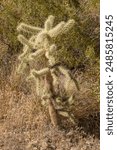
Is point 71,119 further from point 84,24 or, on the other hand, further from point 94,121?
point 84,24

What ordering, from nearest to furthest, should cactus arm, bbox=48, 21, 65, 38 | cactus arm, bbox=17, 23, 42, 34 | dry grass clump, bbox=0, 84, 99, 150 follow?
cactus arm, bbox=48, 21, 65, 38 < cactus arm, bbox=17, 23, 42, 34 < dry grass clump, bbox=0, 84, 99, 150

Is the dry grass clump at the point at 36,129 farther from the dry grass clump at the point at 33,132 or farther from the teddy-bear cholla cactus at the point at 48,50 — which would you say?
the teddy-bear cholla cactus at the point at 48,50

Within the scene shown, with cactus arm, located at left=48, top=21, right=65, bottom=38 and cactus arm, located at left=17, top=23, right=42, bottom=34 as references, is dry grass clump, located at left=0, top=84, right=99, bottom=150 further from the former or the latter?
cactus arm, located at left=48, top=21, right=65, bottom=38

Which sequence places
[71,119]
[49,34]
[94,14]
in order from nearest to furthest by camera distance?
[49,34], [71,119], [94,14]

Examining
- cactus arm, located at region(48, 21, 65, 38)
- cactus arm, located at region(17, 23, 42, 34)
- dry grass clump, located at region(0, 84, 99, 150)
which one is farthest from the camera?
dry grass clump, located at region(0, 84, 99, 150)

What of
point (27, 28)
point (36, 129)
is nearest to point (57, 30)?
point (27, 28)

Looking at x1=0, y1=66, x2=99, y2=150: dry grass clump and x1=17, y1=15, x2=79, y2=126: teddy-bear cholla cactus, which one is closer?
x1=17, y1=15, x2=79, y2=126: teddy-bear cholla cactus

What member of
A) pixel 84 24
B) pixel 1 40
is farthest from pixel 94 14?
pixel 1 40

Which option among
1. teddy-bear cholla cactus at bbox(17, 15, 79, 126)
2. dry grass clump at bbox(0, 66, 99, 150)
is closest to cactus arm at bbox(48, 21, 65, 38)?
teddy-bear cholla cactus at bbox(17, 15, 79, 126)

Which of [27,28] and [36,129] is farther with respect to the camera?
[36,129]

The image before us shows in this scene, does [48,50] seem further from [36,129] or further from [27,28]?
[36,129]

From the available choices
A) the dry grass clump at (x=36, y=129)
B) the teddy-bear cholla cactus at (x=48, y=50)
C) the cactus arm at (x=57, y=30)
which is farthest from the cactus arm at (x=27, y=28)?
the dry grass clump at (x=36, y=129)
